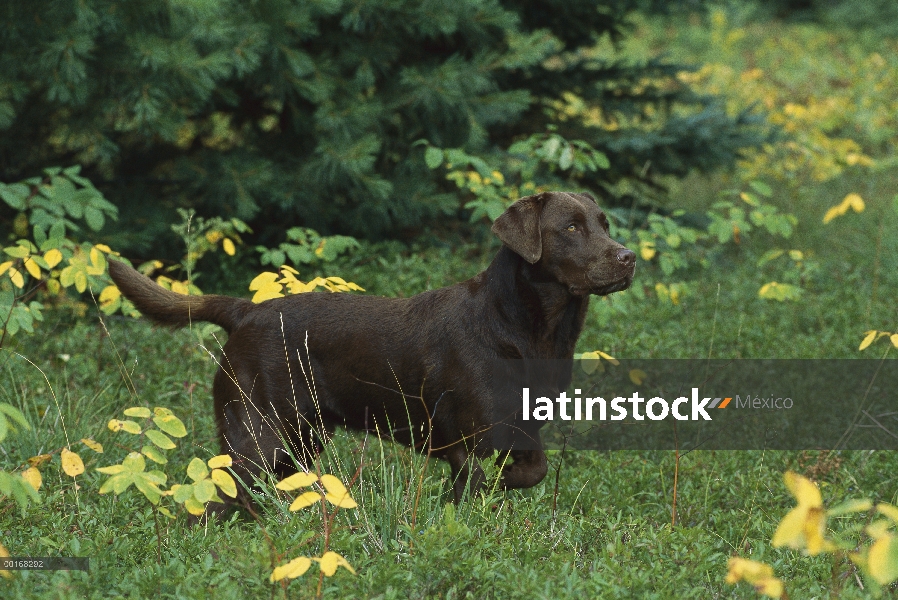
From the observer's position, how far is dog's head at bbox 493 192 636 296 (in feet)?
13.5

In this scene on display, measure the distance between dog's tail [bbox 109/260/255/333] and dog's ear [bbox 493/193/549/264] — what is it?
51.8 inches

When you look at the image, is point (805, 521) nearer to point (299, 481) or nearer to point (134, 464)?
point (299, 481)

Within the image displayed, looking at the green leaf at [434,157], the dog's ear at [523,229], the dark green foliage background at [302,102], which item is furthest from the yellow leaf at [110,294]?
the dog's ear at [523,229]

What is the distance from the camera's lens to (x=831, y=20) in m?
16.9

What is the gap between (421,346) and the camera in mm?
4203

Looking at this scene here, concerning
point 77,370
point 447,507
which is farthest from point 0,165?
point 447,507

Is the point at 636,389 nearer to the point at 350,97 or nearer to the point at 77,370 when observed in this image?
the point at 350,97

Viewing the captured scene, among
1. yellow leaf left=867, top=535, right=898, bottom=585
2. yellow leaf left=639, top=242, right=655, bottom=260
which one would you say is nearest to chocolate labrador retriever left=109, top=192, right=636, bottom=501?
yellow leaf left=639, top=242, right=655, bottom=260

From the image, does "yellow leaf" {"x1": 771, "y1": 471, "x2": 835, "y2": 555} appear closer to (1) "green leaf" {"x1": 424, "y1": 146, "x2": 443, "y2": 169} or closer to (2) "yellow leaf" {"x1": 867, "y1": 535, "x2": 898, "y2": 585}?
(2) "yellow leaf" {"x1": 867, "y1": 535, "x2": 898, "y2": 585}

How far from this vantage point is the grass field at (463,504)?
317 centimetres

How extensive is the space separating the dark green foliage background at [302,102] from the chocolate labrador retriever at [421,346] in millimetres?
2134

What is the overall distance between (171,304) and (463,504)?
5.83 ft

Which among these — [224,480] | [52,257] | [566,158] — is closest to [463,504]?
[224,480]

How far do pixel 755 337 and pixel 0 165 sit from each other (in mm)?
5717
